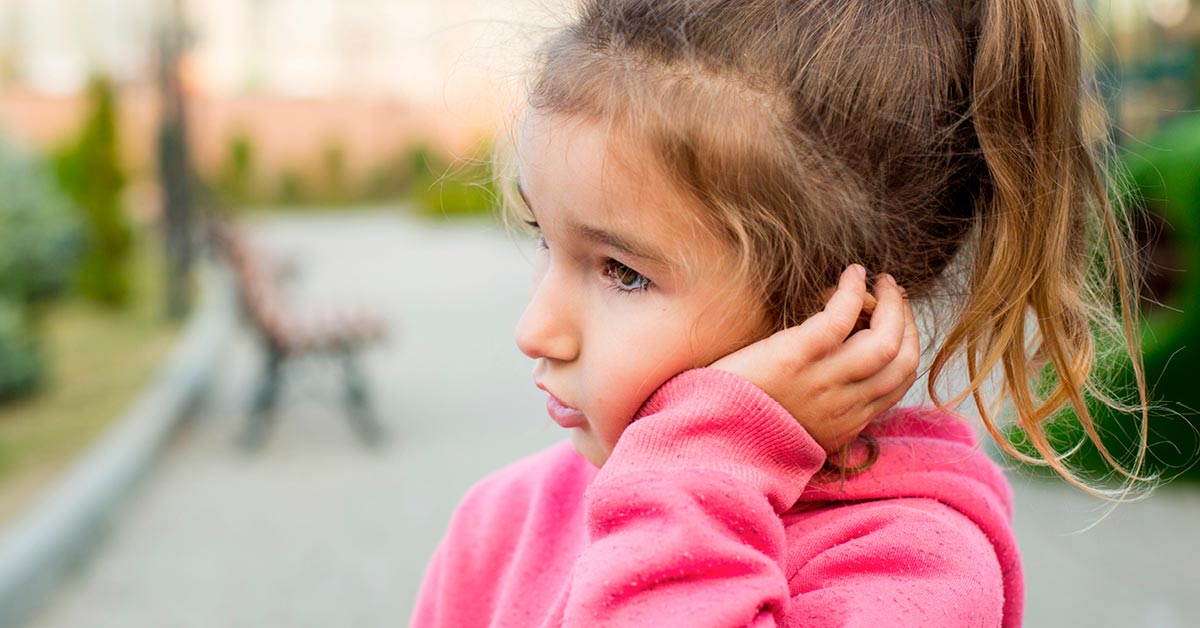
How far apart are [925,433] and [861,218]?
353 millimetres

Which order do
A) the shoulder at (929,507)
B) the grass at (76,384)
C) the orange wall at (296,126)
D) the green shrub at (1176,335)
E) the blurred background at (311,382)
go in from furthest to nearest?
1. the orange wall at (296,126)
2. the grass at (76,384)
3. the green shrub at (1176,335)
4. the blurred background at (311,382)
5. the shoulder at (929,507)

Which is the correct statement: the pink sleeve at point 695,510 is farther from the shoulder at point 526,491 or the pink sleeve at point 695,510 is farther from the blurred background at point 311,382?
the blurred background at point 311,382

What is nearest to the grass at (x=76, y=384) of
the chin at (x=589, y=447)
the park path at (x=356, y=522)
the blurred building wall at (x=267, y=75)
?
the park path at (x=356, y=522)

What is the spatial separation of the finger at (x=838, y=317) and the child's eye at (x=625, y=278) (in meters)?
0.17

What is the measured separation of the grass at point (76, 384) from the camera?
6.29 meters

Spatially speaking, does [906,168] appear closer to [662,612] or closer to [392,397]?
[662,612]

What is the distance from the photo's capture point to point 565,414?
52.5 inches

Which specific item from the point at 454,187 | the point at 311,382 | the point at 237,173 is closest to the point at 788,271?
the point at 311,382

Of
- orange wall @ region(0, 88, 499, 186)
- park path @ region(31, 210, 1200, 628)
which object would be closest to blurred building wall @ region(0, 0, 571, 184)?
orange wall @ region(0, 88, 499, 186)

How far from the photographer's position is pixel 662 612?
117 centimetres

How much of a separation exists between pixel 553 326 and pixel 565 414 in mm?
112

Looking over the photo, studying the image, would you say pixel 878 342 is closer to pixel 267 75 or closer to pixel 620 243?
pixel 620 243

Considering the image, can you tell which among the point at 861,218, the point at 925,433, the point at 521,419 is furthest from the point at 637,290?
the point at 521,419

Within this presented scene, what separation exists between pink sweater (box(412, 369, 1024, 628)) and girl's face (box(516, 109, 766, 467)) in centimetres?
A: 4
